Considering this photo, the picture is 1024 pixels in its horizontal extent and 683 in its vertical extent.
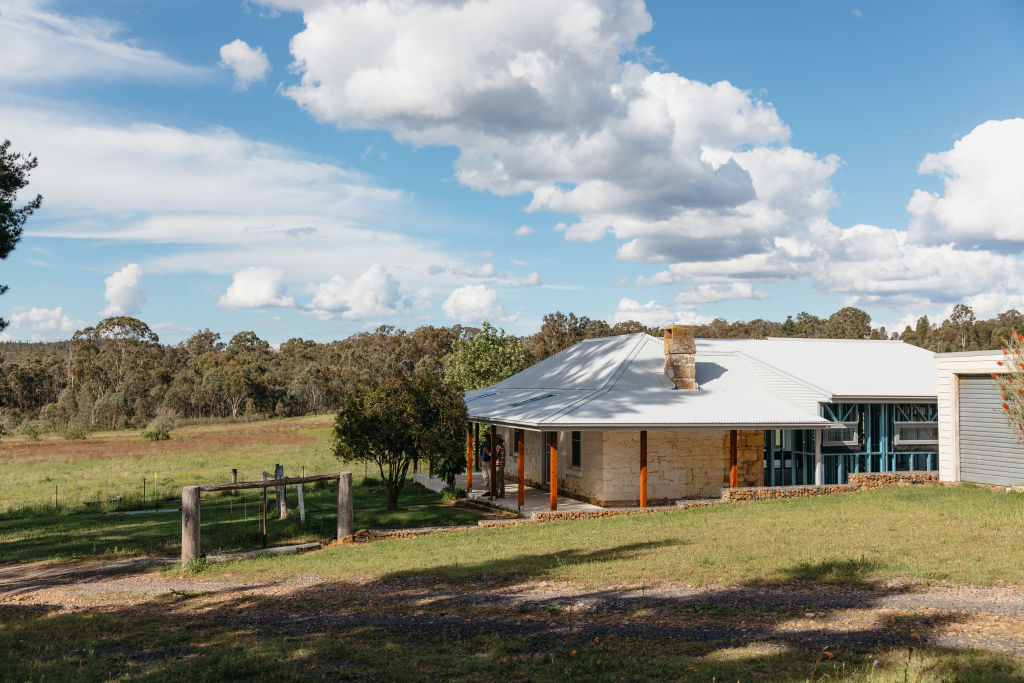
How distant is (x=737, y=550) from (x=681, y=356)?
11556 millimetres

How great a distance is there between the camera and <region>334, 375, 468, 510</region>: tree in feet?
60.4

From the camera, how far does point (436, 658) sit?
7.26m

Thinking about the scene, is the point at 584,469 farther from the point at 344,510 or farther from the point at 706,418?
the point at 344,510

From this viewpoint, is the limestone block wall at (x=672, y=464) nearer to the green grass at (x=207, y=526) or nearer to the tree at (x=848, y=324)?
the green grass at (x=207, y=526)

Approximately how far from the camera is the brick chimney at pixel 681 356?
76.0 feet

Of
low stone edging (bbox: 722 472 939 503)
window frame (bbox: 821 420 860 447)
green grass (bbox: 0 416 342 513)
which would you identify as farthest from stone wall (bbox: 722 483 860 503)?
green grass (bbox: 0 416 342 513)

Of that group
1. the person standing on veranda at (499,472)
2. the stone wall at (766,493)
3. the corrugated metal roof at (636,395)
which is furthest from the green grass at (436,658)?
the person standing on veranda at (499,472)

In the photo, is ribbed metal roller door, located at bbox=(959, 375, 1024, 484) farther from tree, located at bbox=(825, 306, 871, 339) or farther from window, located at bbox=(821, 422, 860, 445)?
tree, located at bbox=(825, 306, 871, 339)

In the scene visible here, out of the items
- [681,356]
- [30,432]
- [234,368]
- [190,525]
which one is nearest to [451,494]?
[681,356]

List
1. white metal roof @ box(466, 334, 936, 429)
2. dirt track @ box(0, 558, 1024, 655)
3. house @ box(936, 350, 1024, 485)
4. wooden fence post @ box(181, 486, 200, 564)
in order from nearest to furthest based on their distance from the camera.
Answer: dirt track @ box(0, 558, 1024, 655), wooden fence post @ box(181, 486, 200, 564), house @ box(936, 350, 1024, 485), white metal roof @ box(466, 334, 936, 429)

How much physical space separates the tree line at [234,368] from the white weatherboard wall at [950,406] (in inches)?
1628

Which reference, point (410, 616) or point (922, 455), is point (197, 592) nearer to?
point (410, 616)

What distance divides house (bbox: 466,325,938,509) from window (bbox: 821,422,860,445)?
44 mm

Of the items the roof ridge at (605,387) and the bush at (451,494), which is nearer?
the roof ridge at (605,387)
